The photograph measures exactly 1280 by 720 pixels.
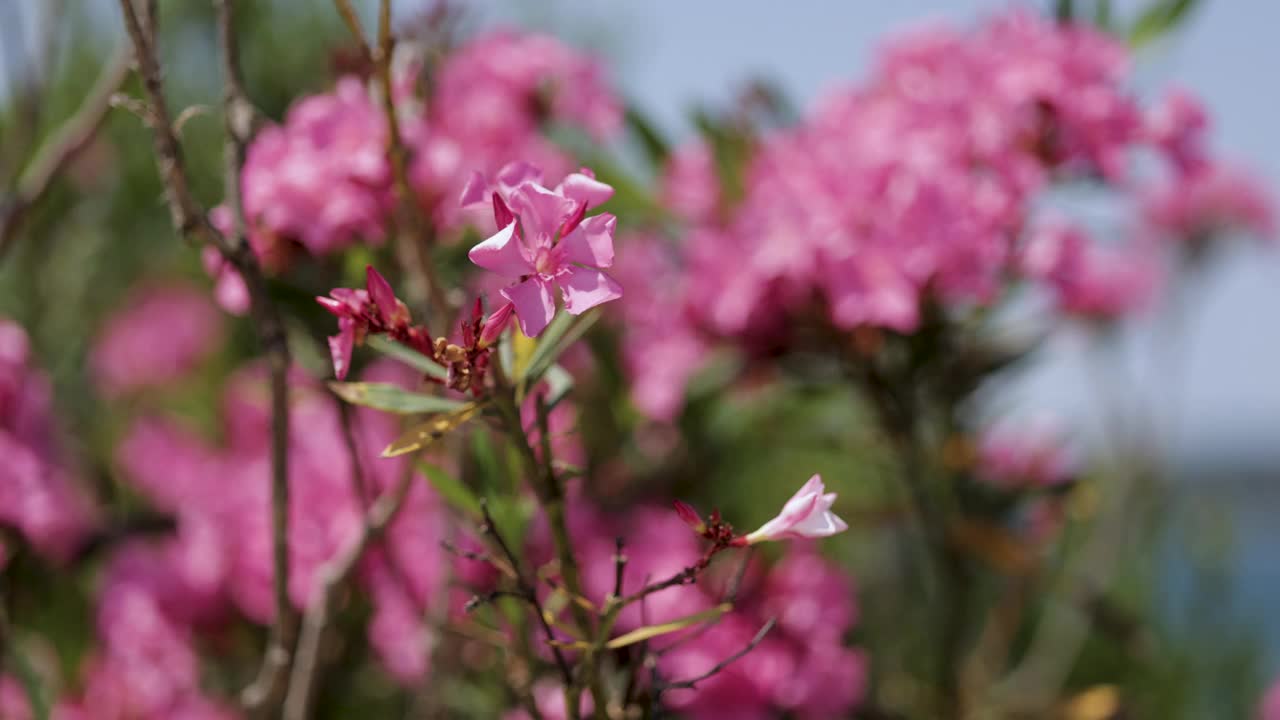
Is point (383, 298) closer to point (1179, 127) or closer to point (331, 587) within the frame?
point (331, 587)

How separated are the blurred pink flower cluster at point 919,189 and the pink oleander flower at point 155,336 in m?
1.26

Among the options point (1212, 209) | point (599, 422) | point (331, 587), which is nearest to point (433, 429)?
point (331, 587)

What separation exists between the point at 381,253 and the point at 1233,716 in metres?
0.95

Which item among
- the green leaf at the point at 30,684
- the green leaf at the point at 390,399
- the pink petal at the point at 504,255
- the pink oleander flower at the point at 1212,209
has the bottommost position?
the pink oleander flower at the point at 1212,209

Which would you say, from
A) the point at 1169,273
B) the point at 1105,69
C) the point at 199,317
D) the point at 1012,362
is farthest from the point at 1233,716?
the point at 199,317

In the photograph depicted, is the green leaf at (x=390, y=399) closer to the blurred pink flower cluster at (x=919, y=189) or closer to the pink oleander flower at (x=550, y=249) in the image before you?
the pink oleander flower at (x=550, y=249)

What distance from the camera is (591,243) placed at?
0.88 feet

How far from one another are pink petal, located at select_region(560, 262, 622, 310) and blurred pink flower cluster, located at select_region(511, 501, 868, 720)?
269 mm

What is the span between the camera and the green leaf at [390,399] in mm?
327

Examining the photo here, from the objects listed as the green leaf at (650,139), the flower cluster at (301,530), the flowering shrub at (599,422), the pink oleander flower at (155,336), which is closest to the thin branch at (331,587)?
the flowering shrub at (599,422)

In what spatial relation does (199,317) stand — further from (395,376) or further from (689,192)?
(689,192)

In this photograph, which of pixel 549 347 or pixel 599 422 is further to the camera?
pixel 599 422

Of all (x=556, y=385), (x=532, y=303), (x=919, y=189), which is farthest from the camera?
(x=919, y=189)

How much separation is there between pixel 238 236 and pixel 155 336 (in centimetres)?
165
